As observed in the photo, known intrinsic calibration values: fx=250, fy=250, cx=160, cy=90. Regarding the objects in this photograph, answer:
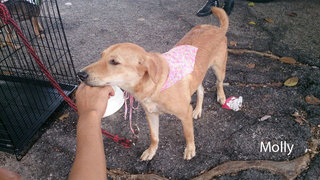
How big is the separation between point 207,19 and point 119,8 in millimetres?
2374

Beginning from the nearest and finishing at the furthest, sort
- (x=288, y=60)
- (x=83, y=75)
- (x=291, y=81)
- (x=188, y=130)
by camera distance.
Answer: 1. (x=83, y=75)
2. (x=188, y=130)
3. (x=291, y=81)
4. (x=288, y=60)

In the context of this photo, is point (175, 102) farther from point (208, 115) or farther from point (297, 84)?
point (297, 84)

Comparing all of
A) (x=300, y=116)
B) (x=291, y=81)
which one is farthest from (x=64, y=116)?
(x=291, y=81)

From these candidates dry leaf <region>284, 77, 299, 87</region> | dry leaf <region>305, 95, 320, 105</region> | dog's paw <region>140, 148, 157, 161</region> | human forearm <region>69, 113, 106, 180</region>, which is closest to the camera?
human forearm <region>69, 113, 106, 180</region>

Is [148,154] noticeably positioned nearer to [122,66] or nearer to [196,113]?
[196,113]

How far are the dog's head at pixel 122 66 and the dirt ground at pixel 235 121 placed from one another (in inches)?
44.7

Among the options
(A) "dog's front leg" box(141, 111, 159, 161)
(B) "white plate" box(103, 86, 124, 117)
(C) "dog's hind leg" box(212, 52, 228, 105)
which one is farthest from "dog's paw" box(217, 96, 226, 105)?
(B) "white plate" box(103, 86, 124, 117)

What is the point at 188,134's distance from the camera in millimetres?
2650

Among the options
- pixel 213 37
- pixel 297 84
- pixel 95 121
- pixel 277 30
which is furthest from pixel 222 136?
pixel 277 30

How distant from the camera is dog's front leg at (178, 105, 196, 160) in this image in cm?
253

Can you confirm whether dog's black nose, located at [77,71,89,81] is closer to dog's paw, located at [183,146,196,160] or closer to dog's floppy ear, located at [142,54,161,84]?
dog's floppy ear, located at [142,54,161,84]

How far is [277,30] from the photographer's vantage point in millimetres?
5152

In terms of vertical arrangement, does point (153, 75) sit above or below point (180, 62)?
above

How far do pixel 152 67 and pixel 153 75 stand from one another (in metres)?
0.07
